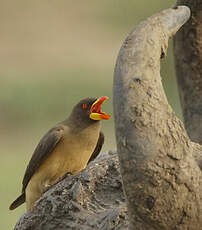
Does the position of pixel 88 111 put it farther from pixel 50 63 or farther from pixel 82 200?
pixel 50 63

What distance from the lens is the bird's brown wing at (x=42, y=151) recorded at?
12.7ft

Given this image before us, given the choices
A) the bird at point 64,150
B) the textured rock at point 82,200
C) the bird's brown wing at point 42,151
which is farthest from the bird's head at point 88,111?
the textured rock at point 82,200

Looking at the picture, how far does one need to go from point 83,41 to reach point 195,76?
675 inches

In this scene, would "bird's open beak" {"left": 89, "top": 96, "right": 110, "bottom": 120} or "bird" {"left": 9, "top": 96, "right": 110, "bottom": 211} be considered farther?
"bird" {"left": 9, "top": 96, "right": 110, "bottom": 211}

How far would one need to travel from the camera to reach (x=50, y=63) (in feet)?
62.7

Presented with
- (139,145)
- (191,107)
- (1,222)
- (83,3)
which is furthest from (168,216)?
(83,3)

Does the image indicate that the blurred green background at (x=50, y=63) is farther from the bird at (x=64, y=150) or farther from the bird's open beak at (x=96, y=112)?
the bird's open beak at (x=96, y=112)

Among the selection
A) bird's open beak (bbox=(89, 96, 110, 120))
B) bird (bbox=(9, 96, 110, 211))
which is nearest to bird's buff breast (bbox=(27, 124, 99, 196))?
bird (bbox=(9, 96, 110, 211))

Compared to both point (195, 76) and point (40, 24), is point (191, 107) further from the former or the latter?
point (40, 24)

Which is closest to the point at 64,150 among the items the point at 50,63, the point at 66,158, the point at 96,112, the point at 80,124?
the point at 66,158

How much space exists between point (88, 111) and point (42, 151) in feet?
1.06

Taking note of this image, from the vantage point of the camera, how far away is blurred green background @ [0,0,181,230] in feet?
45.8

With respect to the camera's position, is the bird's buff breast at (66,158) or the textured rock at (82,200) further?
the bird's buff breast at (66,158)

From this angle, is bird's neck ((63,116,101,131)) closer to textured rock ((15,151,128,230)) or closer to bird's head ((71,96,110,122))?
bird's head ((71,96,110,122))
